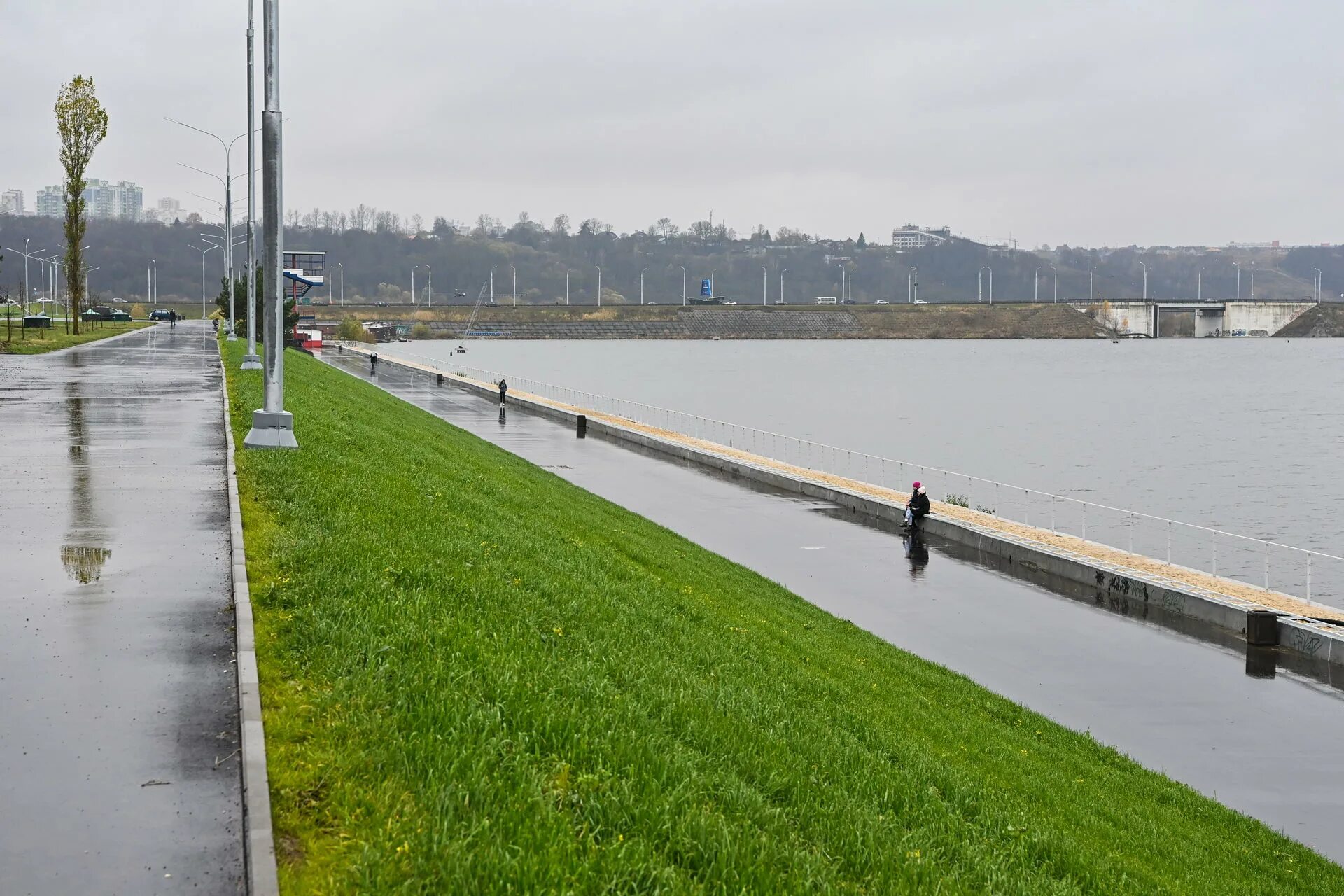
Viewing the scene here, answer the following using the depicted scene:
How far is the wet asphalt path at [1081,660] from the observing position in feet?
45.6

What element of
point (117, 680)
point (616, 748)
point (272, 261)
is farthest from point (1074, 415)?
point (117, 680)

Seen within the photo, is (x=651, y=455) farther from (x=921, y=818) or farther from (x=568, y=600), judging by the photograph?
(x=921, y=818)

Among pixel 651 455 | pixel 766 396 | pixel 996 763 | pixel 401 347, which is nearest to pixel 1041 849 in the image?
pixel 996 763

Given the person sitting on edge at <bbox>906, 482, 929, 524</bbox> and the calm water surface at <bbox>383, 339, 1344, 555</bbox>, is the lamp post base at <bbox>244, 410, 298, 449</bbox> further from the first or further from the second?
the calm water surface at <bbox>383, 339, 1344, 555</bbox>

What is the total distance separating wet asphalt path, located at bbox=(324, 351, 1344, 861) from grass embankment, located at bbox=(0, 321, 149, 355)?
3128 cm

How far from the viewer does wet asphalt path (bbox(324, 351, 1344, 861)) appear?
13.9 m

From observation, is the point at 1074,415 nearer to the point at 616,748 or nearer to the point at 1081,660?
the point at 1081,660

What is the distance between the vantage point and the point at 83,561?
11.7 m

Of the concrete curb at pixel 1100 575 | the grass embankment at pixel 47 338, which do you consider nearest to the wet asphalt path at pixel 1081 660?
the concrete curb at pixel 1100 575

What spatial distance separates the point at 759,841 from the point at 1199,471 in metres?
56.3

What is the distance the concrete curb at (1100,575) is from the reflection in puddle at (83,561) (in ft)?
52.1

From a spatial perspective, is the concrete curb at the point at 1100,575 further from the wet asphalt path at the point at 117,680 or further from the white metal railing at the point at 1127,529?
the wet asphalt path at the point at 117,680

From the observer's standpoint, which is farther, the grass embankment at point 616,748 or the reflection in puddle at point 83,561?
the reflection in puddle at point 83,561

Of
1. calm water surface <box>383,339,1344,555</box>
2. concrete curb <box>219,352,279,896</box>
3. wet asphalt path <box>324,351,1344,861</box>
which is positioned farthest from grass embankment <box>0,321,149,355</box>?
concrete curb <box>219,352,279,896</box>
